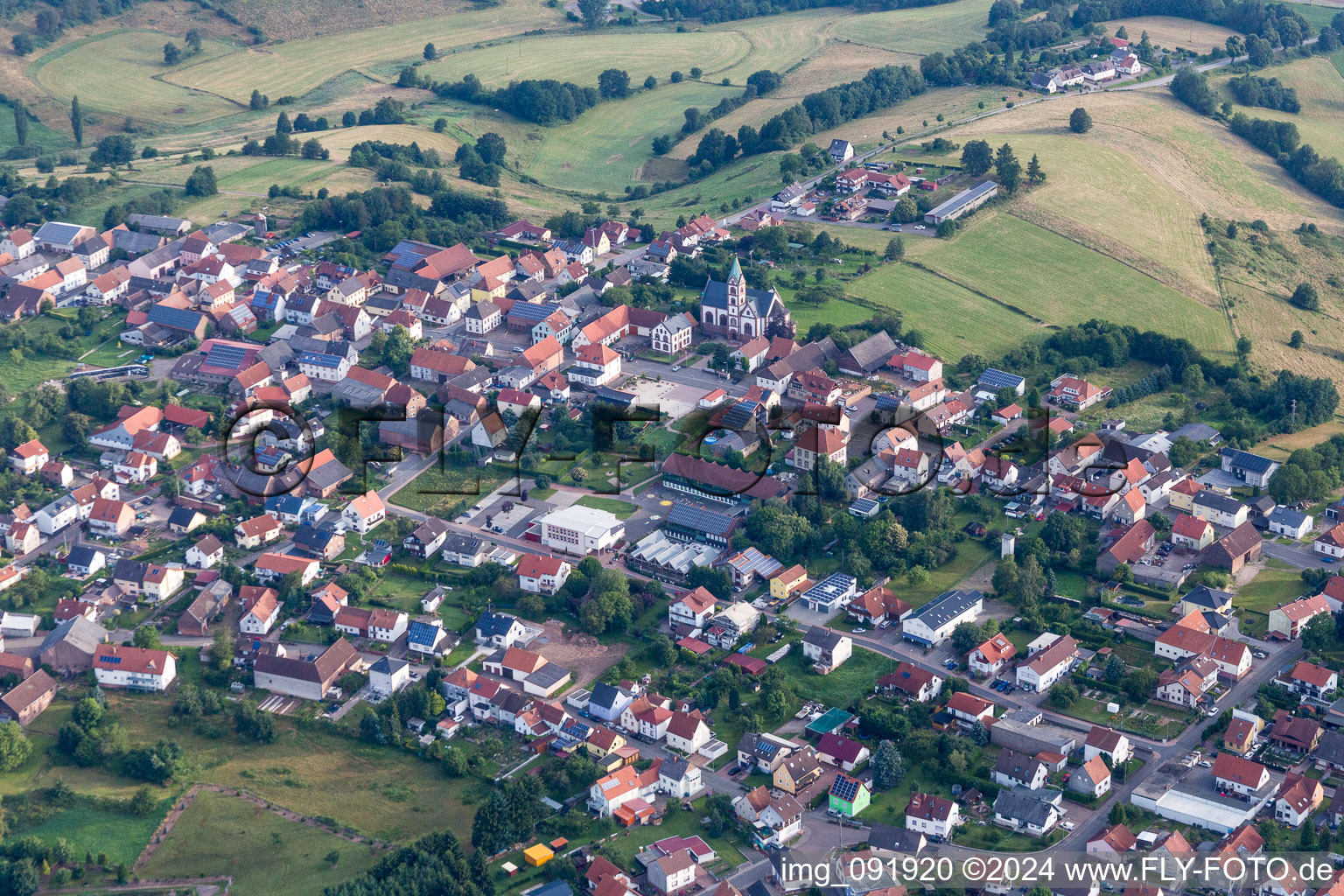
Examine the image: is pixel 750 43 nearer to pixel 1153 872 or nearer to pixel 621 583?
pixel 621 583

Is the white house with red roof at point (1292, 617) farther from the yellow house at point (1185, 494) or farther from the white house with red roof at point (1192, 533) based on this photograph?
the yellow house at point (1185, 494)

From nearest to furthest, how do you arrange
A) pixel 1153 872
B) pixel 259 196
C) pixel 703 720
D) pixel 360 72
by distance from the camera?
pixel 1153 872, pixel 703 720, pixel 259 196, pixel 360 72

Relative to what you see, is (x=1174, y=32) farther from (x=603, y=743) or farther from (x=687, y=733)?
(x=603, y=743)

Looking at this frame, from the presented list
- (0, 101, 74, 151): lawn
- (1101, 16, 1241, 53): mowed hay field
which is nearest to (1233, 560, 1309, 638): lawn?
(1101, 16, 1241, 53): mowed hay field

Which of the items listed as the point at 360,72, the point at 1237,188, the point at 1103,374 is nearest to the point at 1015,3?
the point at 1237,188

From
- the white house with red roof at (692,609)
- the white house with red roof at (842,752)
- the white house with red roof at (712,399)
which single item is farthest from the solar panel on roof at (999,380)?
the white house with red roof at (842,752)

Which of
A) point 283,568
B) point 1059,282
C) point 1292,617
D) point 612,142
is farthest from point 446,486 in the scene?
point 612,142

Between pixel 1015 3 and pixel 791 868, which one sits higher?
pixel 1015 3
